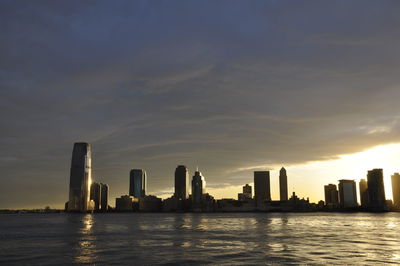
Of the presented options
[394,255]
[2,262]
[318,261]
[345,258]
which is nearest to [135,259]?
[2,262]

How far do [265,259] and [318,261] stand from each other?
8421mm

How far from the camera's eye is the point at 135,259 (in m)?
62.3

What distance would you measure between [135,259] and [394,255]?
46.2 meters

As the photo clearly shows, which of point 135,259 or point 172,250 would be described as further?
point 172,250

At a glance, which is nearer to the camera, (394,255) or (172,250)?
(394,255)

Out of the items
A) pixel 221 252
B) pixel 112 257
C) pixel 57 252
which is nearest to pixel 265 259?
pixel 221 252

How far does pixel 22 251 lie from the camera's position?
7644 centimetres

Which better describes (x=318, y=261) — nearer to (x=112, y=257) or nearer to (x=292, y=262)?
(x=292, y=262)

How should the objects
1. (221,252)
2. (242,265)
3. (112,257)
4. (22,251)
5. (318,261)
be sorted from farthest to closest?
1. (22,251)
2. (221,252)
3. (112,257)
4. (318,261)
5. (242,265)

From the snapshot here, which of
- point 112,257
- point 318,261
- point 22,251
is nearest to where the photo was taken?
point 318,261

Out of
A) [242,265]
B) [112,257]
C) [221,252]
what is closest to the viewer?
[242,265]

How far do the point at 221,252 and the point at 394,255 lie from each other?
3124cm

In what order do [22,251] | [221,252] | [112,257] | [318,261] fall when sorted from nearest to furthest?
1. [318,261]
2. [112,257]
3. [221,252]
4. [22,251]

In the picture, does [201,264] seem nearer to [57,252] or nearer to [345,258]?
[345,258]
